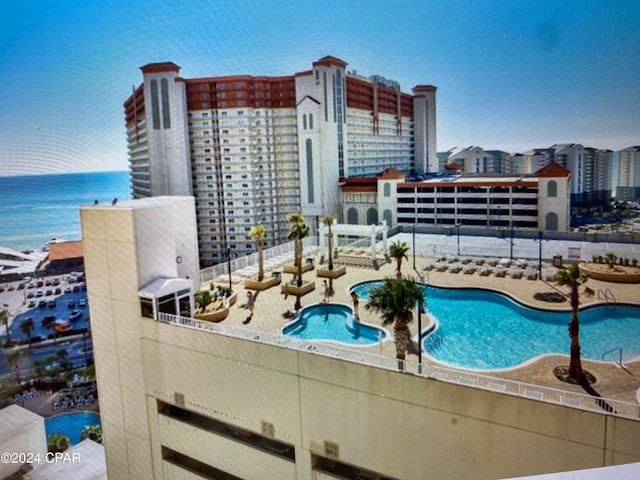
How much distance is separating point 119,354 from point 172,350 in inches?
56.8

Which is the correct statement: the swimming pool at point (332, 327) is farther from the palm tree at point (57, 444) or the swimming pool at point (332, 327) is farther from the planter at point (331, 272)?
the palm tree at point (57, 444)

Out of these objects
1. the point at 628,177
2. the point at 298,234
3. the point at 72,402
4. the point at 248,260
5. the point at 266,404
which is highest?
the point at 628,177

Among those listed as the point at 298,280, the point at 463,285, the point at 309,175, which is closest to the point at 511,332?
the point at 463,285

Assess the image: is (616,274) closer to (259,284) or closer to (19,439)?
(259,284)

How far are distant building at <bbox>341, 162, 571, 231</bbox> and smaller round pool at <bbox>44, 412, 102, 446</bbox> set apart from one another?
632 inches

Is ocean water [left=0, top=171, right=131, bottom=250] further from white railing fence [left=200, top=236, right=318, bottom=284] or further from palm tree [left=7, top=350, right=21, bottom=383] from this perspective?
white railing fence [left=200, top=236, right=318, bottom=284]

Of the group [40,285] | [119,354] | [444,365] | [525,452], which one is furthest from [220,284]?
[40,285]

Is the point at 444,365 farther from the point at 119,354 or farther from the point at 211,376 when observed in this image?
the point at 119,354

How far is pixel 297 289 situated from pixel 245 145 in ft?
60.0

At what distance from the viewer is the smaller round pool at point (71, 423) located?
53.3 feet

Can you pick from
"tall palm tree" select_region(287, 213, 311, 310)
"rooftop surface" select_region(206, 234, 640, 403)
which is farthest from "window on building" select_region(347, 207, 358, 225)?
"tall palm tree" select_region(287, 213, 311, 310)

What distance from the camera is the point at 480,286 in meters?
11.5

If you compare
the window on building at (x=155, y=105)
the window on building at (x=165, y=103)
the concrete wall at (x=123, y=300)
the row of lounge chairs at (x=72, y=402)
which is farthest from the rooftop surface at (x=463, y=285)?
the window on building at (x=155, y=105)

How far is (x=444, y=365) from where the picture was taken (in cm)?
727
